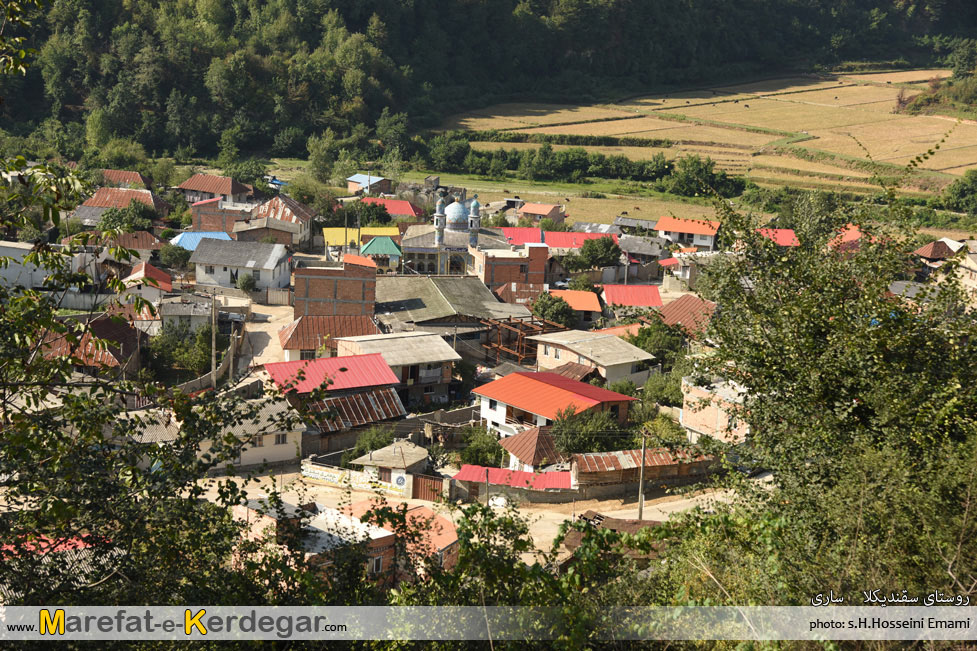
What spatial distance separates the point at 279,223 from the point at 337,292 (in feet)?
30.8

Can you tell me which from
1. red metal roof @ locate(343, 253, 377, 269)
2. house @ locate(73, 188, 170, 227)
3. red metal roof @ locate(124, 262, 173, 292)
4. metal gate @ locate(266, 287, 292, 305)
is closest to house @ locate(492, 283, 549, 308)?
red metal roof @ locate(343, 253, 377, 269)

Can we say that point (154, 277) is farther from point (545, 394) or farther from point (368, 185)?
point (368, 185)

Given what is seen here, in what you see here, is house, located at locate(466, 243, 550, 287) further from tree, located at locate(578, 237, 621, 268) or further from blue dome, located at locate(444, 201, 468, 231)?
blue dome, located at locate(444, 201, 468, 231)

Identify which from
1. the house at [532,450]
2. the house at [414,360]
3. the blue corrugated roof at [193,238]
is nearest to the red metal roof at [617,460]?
the house at [532,450]

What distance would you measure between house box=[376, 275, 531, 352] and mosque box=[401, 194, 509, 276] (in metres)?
3.03

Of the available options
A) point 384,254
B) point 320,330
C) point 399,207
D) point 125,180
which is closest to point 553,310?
point 320,330

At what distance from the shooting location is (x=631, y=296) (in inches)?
963

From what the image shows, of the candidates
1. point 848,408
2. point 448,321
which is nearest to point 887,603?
point 848,408

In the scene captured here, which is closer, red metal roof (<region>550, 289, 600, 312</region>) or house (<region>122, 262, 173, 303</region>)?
house (<region>122, 262, 173, 303</region>)

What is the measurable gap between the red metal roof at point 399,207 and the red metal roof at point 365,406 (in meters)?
19.0

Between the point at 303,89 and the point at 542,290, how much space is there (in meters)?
33.8

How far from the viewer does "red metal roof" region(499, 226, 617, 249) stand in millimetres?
30219

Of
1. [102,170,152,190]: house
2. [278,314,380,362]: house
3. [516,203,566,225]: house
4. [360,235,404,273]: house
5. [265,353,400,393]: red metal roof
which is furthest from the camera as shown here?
[516,203,566,225]: house

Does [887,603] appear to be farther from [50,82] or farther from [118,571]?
[50,82]
